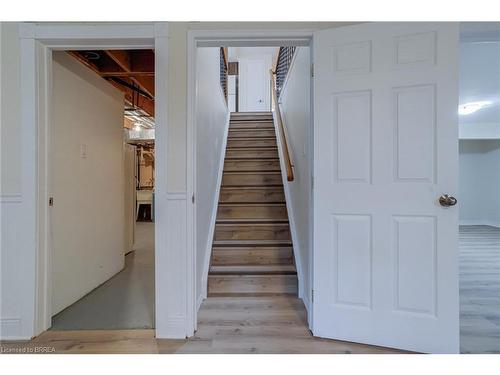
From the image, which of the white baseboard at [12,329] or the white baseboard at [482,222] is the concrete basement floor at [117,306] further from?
the white baseboard at [482,222]

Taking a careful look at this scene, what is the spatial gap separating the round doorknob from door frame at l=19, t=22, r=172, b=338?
1716mm

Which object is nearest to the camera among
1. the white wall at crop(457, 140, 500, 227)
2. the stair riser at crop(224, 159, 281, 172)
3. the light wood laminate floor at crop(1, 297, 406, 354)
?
the light wood laminate floor at crop(1, 297, 406, 354)

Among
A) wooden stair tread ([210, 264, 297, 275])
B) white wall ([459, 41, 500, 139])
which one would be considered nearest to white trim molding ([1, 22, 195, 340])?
wooden stair tread ([210, 264, 297, 275])

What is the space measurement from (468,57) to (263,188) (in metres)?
2.65

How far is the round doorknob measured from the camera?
1.50 meters

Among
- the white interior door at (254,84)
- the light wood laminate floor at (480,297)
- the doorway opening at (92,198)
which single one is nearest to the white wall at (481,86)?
the light wood laminate floor at (480,297)

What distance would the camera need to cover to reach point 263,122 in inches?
189

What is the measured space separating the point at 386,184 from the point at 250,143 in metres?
2.81

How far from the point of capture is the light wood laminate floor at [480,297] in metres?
1.69

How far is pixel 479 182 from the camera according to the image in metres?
6.51

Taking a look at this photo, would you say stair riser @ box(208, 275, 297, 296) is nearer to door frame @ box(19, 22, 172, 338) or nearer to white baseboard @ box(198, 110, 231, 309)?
white baseboard @ box(198, 110, 231, 309)

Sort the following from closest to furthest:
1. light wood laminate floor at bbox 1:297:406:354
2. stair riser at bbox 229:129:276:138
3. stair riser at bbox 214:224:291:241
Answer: light wood laminate floor at bbox 1:297:406:354 < stair riser at bbox 214:224:291:241 < stair riser at bbox 229:129:276:138
